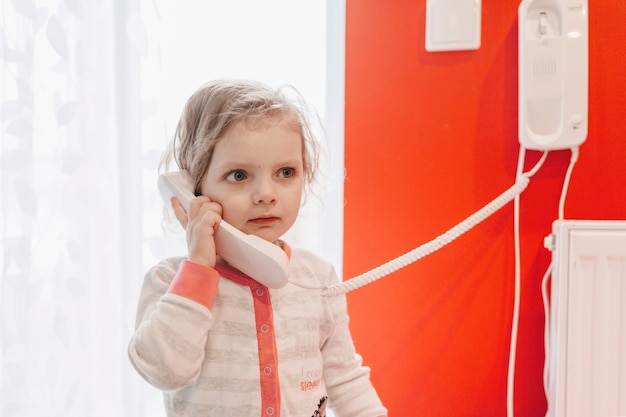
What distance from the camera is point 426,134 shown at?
1.10m

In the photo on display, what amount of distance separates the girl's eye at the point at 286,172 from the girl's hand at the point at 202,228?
0.10 m

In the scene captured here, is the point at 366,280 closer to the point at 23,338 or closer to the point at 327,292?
the point at 327,292

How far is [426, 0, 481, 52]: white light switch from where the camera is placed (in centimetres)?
106

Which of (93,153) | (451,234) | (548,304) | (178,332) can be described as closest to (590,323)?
(548,304)

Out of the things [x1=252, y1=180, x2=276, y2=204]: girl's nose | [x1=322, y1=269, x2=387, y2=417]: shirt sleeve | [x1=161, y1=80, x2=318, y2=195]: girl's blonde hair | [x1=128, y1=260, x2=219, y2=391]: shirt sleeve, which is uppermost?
[x1=161, y1=80, x2=318, y2=195]: girl's blonde hair

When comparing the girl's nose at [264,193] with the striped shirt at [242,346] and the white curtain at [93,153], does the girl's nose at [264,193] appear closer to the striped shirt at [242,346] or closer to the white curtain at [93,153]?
the striped shirt at [242,346]

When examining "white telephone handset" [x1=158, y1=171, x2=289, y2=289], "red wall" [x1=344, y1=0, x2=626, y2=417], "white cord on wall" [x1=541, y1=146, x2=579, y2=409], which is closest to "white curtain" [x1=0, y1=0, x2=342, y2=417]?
"red wall" [x1=344, y1=0, x2=626, y2=417]

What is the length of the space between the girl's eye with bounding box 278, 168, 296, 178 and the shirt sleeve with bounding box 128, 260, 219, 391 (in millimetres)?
170

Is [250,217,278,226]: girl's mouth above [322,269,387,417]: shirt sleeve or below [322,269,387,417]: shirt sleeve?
above

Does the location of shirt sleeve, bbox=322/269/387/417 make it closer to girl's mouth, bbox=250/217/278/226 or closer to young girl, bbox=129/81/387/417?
young girl, bbox=129/81/387/417

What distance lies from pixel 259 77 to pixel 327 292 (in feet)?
1.56

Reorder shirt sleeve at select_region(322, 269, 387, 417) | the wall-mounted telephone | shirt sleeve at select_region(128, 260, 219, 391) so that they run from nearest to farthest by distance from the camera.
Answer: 1. shirt sleeve at select_region(128, 260, 219, 391)
2. shirt sleeve at select_region(322, 269, 387, 417)
3. the wall-mounted telephone

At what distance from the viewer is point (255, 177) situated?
805 mm

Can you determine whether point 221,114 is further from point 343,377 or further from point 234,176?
point 343,377
